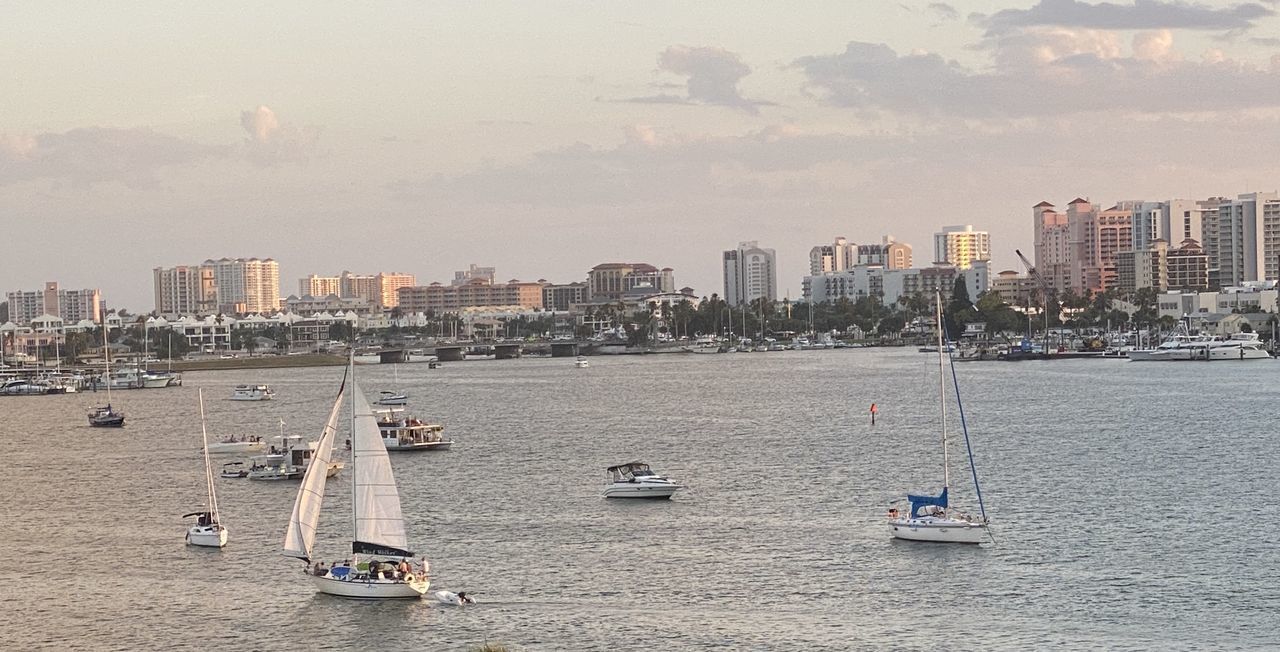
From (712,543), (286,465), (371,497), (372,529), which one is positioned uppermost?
(371,497)

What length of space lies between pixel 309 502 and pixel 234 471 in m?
30.4

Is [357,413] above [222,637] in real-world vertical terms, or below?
above

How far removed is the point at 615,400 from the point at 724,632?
88.3 meters

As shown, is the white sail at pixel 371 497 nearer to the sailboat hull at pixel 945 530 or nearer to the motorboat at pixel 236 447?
the sailboat hull at pixel 945 530

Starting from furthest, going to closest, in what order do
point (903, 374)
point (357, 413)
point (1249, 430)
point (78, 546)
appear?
1. point (903, 374)
2. point (1249, 430)
3. point (78, 546)
4. point (357, 413)

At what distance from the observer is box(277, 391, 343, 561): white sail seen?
1636 inches

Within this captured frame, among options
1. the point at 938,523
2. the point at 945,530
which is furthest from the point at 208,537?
the point at 945,530

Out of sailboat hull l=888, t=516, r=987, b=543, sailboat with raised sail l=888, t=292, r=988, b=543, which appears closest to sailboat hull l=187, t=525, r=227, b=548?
sailboat with raised sail l=888, t=292, r=988, b=543

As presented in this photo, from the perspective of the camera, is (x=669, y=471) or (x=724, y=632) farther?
(x=669, y=471)

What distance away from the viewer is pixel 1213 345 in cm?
18212

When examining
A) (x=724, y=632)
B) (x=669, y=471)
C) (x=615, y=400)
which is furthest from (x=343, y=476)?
(x=615, y=400)

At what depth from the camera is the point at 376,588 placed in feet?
133

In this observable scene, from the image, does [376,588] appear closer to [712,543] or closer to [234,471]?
[712,543]

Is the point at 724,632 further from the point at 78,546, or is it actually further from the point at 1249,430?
the point at 1249,430
